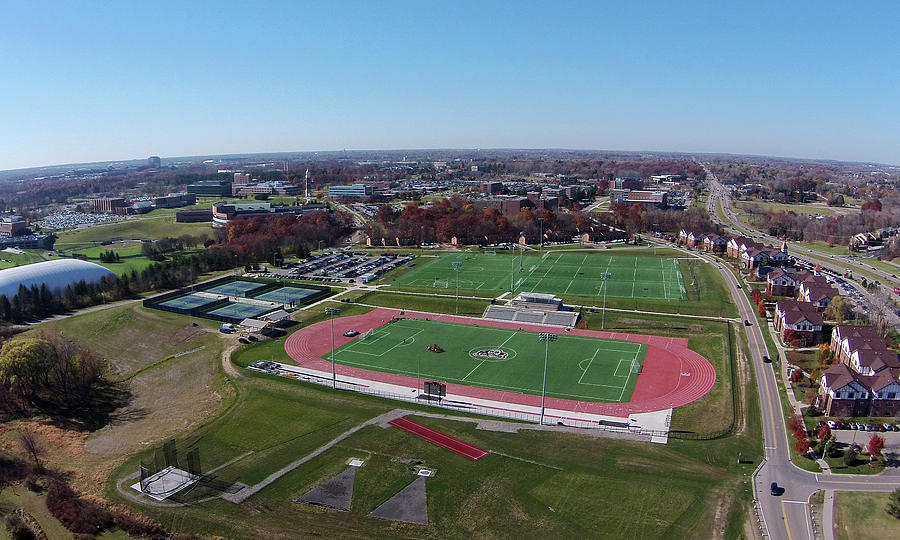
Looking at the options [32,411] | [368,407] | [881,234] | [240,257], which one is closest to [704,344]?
[368,407]

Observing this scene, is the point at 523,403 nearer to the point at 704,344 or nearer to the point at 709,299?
the point at 704,344

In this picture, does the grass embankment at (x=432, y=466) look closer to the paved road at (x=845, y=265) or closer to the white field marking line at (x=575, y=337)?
the white field marking line at (x=575, y=337)

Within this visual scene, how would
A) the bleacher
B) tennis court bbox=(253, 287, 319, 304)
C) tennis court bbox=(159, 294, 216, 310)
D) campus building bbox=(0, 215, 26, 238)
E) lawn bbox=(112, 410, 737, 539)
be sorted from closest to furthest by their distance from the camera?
lawn bbox=(112, 410, 737, 539), the bleacher, tennis court bbox=(159, 294, 216, 310), tennis court bbox=(253, 287, 319, 304), campus building bbox=(0, 215, 26, 238)

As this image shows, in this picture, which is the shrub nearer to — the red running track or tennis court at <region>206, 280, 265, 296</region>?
the red running track

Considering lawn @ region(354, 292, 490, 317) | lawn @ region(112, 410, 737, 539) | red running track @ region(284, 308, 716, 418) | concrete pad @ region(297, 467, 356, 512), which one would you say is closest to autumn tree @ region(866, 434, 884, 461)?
lawn @ region(112, 410, 737, 539)

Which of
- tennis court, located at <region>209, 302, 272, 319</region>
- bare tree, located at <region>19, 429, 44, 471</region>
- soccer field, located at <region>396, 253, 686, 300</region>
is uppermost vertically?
soccer field, located at <region>396, 253, 686, 300</region>
